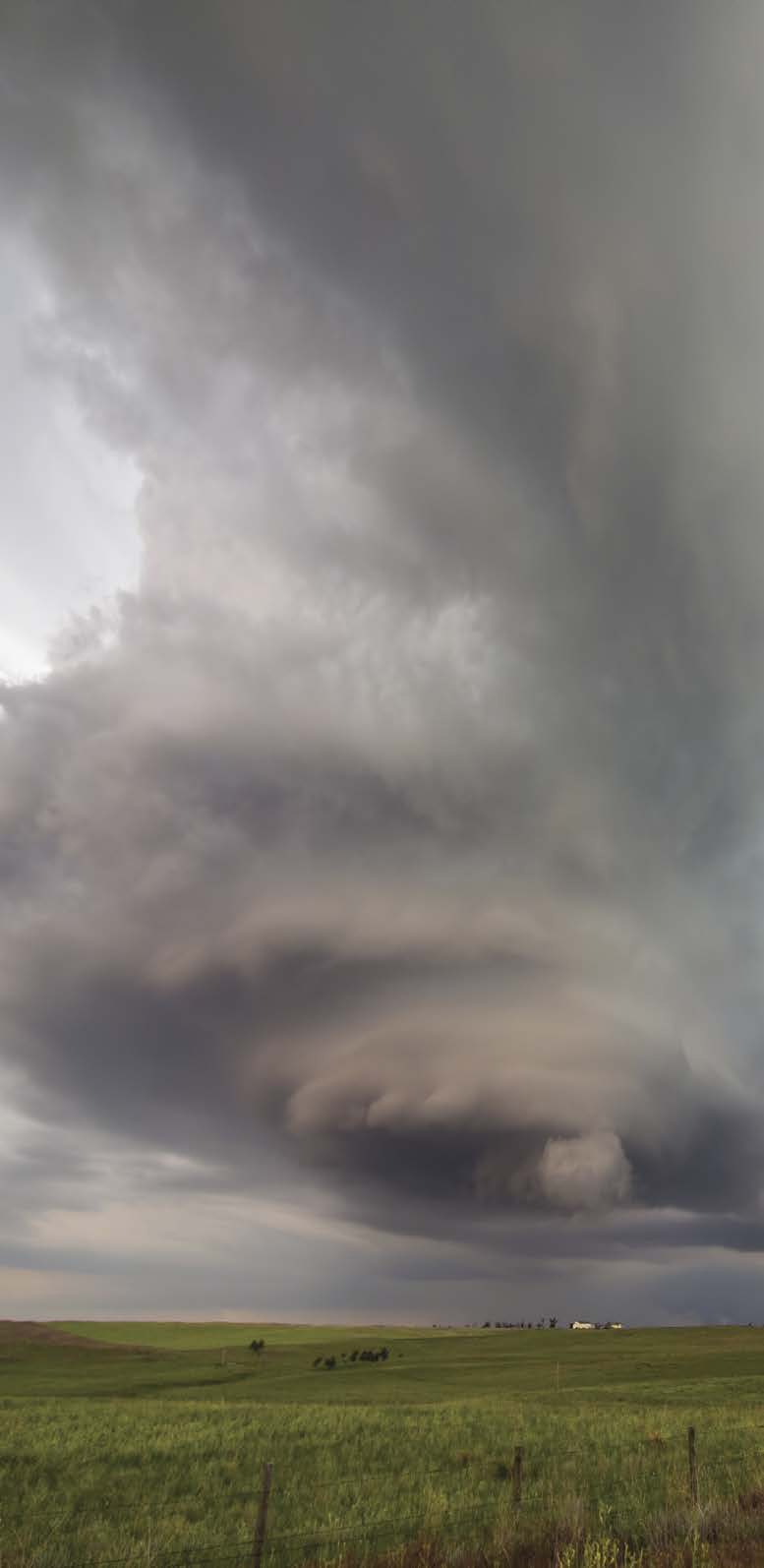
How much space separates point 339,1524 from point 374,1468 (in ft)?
37.6

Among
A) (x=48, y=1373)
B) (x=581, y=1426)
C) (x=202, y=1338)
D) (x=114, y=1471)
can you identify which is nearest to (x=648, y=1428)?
(x=581, y=1426)

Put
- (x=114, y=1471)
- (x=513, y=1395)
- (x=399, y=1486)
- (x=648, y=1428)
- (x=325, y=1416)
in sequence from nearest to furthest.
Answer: (x=399, y=1486)
(x=114, y=1471)
(x=648, y=1428)
(x=325, y=1416)
(x=513, y=1395)

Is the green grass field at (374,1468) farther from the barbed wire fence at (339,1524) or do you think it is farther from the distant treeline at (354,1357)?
the distant treeline at (354,1357)

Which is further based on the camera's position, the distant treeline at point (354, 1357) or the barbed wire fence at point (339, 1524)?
the distant treeline at point (354, 1357)

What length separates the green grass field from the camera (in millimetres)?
20000

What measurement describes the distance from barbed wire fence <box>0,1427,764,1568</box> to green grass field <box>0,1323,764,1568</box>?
9cm

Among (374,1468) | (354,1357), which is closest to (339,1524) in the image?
(374,1468)

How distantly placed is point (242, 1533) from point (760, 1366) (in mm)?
81221

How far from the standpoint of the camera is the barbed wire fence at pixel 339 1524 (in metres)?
19.0

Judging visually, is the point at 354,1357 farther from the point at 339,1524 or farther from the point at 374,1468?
the point at 339,1524

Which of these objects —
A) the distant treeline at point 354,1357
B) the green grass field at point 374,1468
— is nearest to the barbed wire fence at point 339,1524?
the green grass field at point 374,1468

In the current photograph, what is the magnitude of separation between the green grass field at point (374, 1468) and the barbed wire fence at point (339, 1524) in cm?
9

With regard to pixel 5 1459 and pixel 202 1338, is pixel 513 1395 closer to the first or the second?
pixel 5 1459

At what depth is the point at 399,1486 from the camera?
91.4 ft
